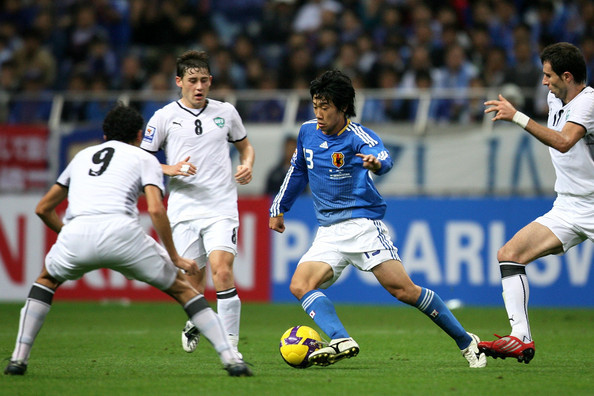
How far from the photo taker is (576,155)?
733 cm

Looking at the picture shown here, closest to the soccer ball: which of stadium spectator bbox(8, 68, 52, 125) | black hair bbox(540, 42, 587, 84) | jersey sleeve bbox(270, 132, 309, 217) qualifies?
jersey sleeve bbox(270, 132, 309, 217)

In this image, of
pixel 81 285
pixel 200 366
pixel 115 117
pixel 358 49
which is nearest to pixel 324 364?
pixel 200 366

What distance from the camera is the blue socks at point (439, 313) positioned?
7.11 metres

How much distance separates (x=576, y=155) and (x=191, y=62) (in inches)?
127

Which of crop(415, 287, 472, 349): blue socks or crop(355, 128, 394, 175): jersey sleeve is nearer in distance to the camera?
crop(355, 128, 394, 175): jersey sleeve

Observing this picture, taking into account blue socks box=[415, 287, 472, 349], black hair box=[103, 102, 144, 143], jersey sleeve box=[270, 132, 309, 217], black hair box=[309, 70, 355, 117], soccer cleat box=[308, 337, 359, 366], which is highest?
black hair box=[309, 70, 355, 117]

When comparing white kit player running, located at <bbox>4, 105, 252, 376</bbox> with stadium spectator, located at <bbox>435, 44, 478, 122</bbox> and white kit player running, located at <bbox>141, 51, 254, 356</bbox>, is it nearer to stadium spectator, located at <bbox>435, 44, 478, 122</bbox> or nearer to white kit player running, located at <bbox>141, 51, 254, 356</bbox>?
white kit player running, located at <bbox>141, 51, 254, 356</bbox>

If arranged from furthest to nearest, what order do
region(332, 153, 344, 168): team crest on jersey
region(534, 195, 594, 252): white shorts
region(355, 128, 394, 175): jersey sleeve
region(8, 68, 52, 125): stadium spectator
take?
1. region(8, 68, 52, 125): stadium spectator
2. region(534, 195, 594, 252): white shorts
3. region(332, 153, 344, 168): team crest on jersey
4. region(355, 128, 394, 175): jersey sleeve

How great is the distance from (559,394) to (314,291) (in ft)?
6.79

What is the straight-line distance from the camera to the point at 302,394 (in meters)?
5.75

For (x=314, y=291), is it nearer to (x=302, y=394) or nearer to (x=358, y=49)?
(x=302, y=394)

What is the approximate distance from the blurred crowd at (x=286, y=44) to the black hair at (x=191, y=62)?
653cm

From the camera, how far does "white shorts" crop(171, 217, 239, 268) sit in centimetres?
792

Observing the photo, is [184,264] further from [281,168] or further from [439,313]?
[281,168]
